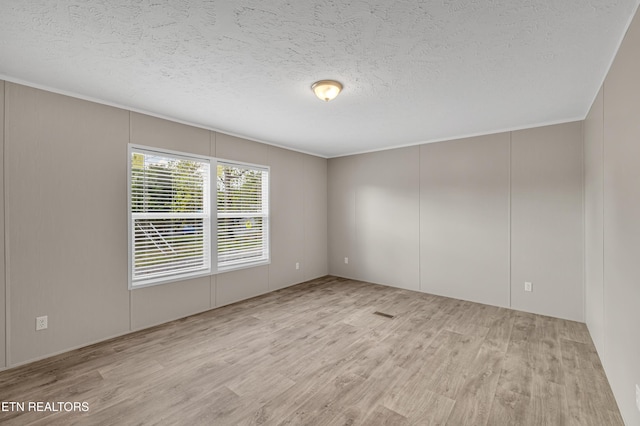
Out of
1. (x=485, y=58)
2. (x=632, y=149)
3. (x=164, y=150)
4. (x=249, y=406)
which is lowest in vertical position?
(x=249, y=406)

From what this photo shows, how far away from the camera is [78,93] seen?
112 inches

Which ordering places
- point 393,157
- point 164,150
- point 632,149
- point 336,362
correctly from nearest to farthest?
point 632,149
point 336,362
point 164,150
point 393,157

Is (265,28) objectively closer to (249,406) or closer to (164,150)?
(164,150)

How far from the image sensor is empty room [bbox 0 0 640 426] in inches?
72.1

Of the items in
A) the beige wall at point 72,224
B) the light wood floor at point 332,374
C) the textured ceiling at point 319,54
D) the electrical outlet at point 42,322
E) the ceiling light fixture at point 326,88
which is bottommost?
the light wood floor at point 332,374

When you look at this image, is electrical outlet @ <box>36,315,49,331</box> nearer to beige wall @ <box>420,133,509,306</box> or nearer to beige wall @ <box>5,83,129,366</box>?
beige wall @ <box>5,83,129,366</box>

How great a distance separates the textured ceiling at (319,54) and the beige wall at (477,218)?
0.71 meters

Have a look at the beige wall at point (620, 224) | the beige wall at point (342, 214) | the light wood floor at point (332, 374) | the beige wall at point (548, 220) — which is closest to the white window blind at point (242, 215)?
the light wood floor at point (332, 374)

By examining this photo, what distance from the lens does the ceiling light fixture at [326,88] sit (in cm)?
252

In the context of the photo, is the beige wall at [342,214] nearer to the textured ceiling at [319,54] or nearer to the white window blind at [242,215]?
the white window blind at [242,215]

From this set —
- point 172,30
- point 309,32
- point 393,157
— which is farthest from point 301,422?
point 393,157

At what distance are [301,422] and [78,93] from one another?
3619 mm

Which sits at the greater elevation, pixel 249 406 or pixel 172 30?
pixel 172 30

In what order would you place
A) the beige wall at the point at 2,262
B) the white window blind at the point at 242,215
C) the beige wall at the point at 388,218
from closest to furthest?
the beige wall at the point at 2,262
the white window blind at the point at 242,215
the beige wall at the point at 388,218
